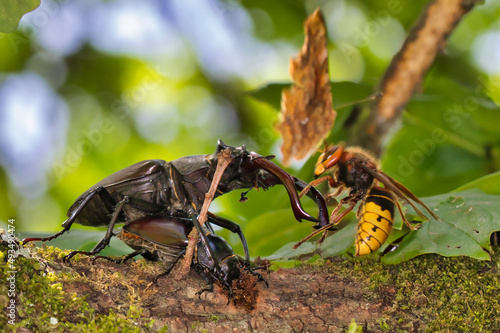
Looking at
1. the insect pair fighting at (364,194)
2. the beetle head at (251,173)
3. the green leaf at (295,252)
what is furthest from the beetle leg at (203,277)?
the insect pair fighting at (364,194)

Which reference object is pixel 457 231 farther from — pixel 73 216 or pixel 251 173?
pixel 73 216

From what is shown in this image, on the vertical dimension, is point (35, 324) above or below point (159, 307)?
above

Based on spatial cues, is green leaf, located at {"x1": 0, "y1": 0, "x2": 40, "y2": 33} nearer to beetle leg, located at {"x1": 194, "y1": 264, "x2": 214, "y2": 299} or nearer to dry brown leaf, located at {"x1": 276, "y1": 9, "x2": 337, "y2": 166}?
beetle leg, located at {"x1": 194, "y1": 264, "x2": 214, "y2": 299}

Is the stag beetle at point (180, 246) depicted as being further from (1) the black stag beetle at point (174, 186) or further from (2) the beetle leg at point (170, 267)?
(1) the black stag beetle at point (174, 186)

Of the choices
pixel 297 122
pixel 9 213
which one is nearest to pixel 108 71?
pixel 9 213

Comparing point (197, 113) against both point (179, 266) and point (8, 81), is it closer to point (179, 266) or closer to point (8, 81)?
point (8, 81)

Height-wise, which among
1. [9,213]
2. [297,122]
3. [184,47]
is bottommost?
[9,213]

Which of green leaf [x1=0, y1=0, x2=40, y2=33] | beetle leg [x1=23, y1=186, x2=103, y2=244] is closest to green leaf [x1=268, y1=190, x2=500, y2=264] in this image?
beetle leg [x1=23, y1=186, x2=103, y2=244]
